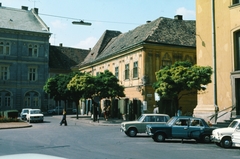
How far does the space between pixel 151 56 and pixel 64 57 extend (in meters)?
37.4

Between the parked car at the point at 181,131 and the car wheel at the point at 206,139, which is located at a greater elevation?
the parked car at the point at 181,131

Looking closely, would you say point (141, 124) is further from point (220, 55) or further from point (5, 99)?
point (5, 99)

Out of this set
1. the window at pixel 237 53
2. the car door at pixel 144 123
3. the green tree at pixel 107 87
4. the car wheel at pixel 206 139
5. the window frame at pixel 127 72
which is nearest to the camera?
the car wheel at pixel 206 139

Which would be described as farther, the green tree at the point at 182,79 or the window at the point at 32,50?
the window at the point at 32,50

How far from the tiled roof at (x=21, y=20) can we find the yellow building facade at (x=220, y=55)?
124 ft

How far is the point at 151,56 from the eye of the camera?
32844mm

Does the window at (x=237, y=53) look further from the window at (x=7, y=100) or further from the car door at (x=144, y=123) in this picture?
the window at (x=7, y=100)

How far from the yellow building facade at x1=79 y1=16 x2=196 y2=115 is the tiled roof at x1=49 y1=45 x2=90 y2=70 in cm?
2637

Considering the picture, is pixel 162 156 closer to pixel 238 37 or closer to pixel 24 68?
pixel 238 37

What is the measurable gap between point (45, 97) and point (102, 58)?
62.3 ft

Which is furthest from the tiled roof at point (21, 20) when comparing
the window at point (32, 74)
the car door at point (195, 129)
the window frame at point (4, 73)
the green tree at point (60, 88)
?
the car door at point (195, 129)

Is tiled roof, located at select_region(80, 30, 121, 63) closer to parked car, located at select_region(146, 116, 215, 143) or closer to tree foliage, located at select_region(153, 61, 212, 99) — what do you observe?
tree foliage, located at select_region(153, 61, 212, 99)

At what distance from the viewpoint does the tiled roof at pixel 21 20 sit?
175ft

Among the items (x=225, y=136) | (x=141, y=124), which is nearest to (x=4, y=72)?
(x=141, y=124)
